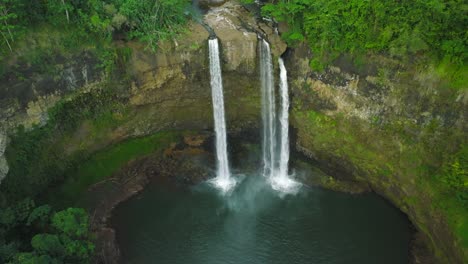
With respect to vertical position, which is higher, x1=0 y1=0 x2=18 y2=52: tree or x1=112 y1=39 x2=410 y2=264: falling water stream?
x1=0 y1=0 x2=18 y2=52: tree

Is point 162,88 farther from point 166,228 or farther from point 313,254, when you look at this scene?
point 313,254

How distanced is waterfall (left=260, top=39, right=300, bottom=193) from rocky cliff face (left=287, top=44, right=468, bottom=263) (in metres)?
0.65

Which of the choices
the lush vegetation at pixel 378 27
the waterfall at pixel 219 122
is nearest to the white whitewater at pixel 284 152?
the lush vegetation at pixel 378 27

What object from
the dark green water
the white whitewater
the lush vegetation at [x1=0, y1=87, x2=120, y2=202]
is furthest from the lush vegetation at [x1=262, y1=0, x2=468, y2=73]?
the lush vegetation at [x1=0, y1=87, x2=120, y2=202]

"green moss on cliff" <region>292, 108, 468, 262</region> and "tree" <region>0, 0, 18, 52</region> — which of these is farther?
"green moss on cliff" <region>292, 108, 468, 262</region>

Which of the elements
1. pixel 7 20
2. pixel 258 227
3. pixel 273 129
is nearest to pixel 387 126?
pixel 273 129

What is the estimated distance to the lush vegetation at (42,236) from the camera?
45.1 feet

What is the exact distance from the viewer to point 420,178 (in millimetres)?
18469

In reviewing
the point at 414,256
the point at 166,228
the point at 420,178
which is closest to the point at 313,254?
the point at 414,256

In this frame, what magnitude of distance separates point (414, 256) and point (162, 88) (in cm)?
1510

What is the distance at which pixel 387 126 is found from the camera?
19.3 m

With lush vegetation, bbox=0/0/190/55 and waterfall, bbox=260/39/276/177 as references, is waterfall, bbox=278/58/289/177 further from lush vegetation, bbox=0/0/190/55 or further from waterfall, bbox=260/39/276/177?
lush vegetation, bbox=0/0/190/55

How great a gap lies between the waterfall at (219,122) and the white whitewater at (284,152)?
2637 millimetres

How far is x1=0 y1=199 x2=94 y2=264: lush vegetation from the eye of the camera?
13.8m
